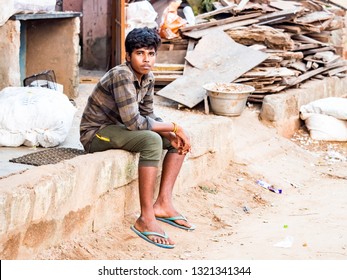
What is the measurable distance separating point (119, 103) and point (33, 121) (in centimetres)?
128

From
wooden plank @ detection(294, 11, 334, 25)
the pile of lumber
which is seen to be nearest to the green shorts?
the pile of lumber

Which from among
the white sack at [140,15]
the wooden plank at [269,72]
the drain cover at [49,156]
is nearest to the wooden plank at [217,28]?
the white sack at [140,15]

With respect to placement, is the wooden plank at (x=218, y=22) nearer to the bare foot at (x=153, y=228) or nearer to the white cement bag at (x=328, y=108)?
the white cement bag at (x=328, y=108)

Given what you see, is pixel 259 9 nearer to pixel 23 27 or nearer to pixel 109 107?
pixel 23 27

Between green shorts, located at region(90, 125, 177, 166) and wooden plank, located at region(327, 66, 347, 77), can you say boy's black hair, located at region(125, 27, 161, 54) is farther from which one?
wooden plank, located at region(327, 66, 347, 77)

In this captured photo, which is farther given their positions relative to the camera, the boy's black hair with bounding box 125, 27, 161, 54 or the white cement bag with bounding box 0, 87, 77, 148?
the white cement bag with bounding box 0, 87, 77, 148

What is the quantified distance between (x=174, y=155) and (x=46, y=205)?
4.21 ft

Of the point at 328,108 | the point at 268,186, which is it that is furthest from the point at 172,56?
the point at 268,186

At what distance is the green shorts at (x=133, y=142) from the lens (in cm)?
502

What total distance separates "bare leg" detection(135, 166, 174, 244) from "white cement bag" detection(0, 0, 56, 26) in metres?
2.36

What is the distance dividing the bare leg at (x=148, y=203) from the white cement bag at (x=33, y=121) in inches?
47.4

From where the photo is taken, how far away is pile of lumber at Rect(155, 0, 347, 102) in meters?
9.26

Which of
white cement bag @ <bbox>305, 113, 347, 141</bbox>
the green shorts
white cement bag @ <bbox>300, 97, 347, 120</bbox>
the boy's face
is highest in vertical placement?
the boy's face

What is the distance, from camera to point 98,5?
32.1ft
